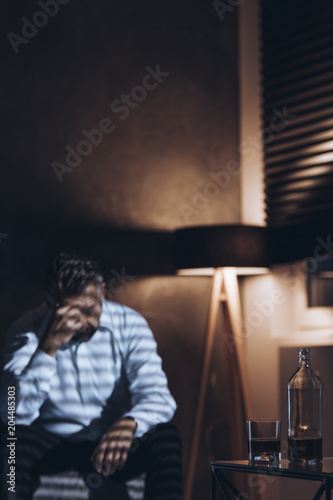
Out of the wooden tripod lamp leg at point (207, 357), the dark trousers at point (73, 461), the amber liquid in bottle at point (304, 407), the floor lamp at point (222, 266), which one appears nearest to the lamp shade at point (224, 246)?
the floor lamp at point (222, 266)

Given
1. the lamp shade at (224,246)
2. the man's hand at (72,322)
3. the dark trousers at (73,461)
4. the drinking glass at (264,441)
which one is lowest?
the dark trousers at (73,461)

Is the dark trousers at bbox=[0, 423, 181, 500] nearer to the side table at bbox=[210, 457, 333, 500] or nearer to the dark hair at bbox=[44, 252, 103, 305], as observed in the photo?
the dark hair at bbox=[44, 252, 103, 305]

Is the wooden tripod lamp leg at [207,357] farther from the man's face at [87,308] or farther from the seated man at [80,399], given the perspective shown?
the man's face at [87,308]

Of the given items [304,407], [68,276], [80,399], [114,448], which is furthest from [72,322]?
[304,407]

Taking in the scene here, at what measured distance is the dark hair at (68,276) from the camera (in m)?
3.58

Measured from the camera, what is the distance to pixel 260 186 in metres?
4.41

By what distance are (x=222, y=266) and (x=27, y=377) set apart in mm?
1115

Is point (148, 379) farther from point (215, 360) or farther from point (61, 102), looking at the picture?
point (61, 102)

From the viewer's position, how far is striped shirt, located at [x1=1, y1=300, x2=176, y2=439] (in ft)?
11.3

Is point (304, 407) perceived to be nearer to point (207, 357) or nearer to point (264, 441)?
point (264, 441)

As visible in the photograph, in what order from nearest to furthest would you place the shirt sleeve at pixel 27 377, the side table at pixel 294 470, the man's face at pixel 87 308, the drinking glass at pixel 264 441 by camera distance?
the side table at pixel 294 470
the drinking glass at pixel 264 441
the shirt sleeve at pixel 27 377
the man's face at pixel 87 308

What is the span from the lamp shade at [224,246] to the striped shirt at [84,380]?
48 cm

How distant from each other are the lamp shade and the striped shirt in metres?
0.48

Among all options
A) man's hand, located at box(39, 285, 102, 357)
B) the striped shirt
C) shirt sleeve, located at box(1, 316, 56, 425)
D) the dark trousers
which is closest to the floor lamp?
the striped shirt
